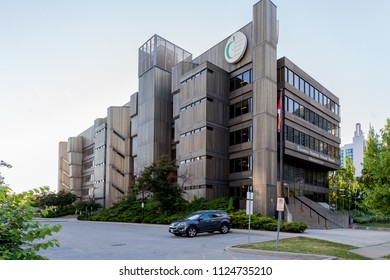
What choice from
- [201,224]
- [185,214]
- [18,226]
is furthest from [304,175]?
[18,226]

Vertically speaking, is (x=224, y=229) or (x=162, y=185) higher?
(x=162, y=185)

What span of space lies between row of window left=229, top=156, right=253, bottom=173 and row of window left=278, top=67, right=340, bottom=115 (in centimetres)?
969

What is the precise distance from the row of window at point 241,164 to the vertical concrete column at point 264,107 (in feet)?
10.8

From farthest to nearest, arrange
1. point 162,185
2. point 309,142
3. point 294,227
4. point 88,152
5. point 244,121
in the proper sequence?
1. point 88,152
2. point 309,142
3. point 244,121
4. point 162,185
5. point 294,227

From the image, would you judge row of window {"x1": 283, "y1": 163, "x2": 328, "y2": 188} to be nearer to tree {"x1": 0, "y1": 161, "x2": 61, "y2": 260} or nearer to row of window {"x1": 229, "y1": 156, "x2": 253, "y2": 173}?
row of window {"x1": 229, "y1": 156, "x2": 253, "y2": 173}

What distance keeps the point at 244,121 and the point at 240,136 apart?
6.00 feet

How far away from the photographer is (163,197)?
39062 mm

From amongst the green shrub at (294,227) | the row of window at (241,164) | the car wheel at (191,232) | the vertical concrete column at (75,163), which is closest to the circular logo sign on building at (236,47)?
A: the row of window at (241,164)

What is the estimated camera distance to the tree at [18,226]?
502 centimetres

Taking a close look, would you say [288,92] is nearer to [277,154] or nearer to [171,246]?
[277,154]

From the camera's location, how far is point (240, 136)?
4378cm

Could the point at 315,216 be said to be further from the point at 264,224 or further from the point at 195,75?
the point at 195,75

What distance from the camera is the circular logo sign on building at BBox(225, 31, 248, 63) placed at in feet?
142

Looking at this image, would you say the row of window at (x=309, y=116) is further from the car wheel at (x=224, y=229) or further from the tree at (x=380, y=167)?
the tree at (x=380, y=167)
